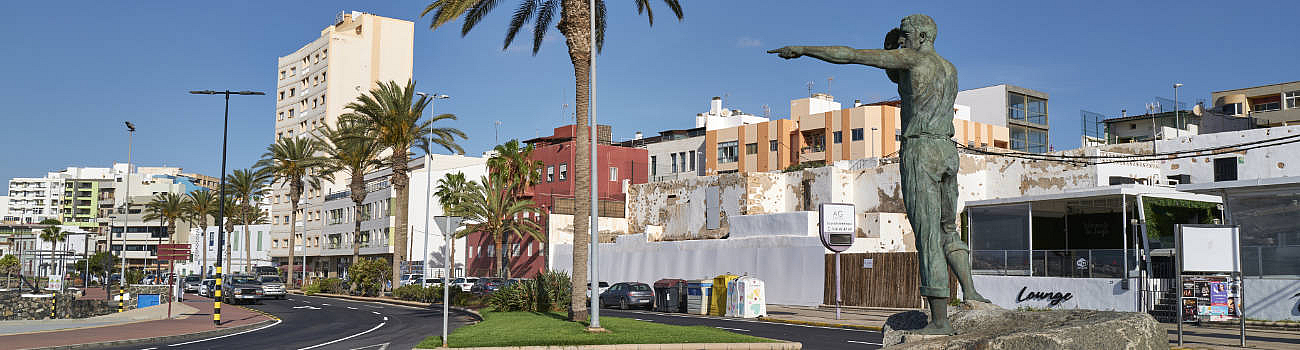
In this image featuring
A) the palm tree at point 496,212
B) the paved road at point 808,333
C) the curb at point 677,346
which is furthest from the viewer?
the palm tree at point 496,212

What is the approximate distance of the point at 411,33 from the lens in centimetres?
11456

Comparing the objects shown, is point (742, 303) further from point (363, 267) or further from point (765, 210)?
point (363, 267)

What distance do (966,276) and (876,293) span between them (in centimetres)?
2828

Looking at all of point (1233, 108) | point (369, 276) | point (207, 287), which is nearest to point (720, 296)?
point (369, 276)

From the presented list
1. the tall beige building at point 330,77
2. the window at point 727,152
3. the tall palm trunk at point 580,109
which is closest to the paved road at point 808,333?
the tall palm trunk at point 580,109

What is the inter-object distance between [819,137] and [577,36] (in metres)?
45.6

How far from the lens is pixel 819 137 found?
69.1 meters

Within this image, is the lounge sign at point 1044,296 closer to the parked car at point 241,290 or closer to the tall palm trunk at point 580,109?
the tall palm trunk at point 580,109

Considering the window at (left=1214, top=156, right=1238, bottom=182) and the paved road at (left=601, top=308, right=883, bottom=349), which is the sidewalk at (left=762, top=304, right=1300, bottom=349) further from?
the window at (left=1214, top=156, right=1238, bottom=182)

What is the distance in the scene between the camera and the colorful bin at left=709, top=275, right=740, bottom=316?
3186cm

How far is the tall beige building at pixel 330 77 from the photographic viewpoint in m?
106

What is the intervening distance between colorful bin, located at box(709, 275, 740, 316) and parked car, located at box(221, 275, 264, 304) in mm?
24633

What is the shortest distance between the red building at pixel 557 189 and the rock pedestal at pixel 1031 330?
5600 cm

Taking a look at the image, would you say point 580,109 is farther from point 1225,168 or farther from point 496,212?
point 496,212
